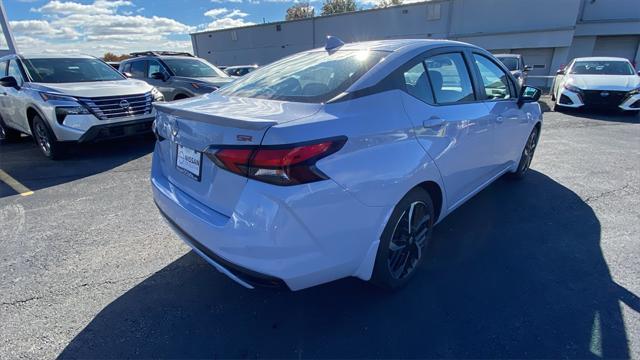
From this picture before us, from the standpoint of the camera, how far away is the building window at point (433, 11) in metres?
24.3

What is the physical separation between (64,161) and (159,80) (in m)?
3.49

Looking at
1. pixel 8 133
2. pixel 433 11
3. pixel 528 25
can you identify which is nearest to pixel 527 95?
pixel 8 133

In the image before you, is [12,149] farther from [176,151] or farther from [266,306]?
[266,306]

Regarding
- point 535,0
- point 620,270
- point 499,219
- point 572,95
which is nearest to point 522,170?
point 499,219

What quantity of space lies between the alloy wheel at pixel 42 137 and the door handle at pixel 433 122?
6032 millimetres

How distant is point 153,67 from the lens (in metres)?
8.66

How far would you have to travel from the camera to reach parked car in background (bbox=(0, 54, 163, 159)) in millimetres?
5246

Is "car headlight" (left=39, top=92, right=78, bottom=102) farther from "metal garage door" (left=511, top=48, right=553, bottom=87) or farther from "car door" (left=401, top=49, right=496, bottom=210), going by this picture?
"metal garage door" (left=511, top=48, right=553, bottom=87)

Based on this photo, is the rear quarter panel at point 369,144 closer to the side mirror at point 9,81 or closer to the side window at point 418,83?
the side window at point 418,83

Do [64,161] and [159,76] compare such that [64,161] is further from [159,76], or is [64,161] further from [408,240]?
[408,240]

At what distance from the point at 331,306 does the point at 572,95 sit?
10560 mm

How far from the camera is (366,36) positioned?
28.1 metres

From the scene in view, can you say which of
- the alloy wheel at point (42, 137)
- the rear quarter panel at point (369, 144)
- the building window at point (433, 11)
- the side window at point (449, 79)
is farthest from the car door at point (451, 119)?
the building window at point (433, 11)

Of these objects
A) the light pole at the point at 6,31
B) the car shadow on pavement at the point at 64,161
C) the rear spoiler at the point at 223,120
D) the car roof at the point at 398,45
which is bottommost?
the car shadow on pavement at the point at 64,161
